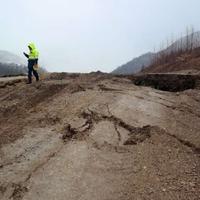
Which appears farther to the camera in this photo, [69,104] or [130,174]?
[69,104]

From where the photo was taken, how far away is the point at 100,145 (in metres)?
7.37

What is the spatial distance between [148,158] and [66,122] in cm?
227

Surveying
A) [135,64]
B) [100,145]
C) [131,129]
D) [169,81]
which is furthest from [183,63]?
[135,64]

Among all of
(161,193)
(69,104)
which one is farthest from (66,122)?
(161,193)

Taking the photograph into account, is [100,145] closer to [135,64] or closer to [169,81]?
[169,81]

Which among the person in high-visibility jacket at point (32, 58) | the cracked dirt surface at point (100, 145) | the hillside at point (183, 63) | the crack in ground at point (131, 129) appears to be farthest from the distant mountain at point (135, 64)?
the crack in ground at point (131, 129)

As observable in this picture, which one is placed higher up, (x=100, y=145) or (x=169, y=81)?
(x=169, y=81)

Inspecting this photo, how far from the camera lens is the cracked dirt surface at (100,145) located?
6.06m

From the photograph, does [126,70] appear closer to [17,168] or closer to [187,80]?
[187,80]

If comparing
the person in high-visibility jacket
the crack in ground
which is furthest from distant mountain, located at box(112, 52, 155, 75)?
the crack in ground

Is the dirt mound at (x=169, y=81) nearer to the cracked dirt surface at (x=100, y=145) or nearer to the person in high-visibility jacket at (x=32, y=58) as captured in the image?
the cracked dirt surface at (x=100, y=145)

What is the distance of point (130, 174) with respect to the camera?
20.9 feet

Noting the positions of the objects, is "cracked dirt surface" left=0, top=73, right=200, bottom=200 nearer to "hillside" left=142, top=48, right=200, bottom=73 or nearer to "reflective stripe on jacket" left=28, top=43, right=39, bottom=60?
"reflective stripe on jacket" left=28, top=43, right=39, bottom=60

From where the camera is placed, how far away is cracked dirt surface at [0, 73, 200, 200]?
19.9 ft
